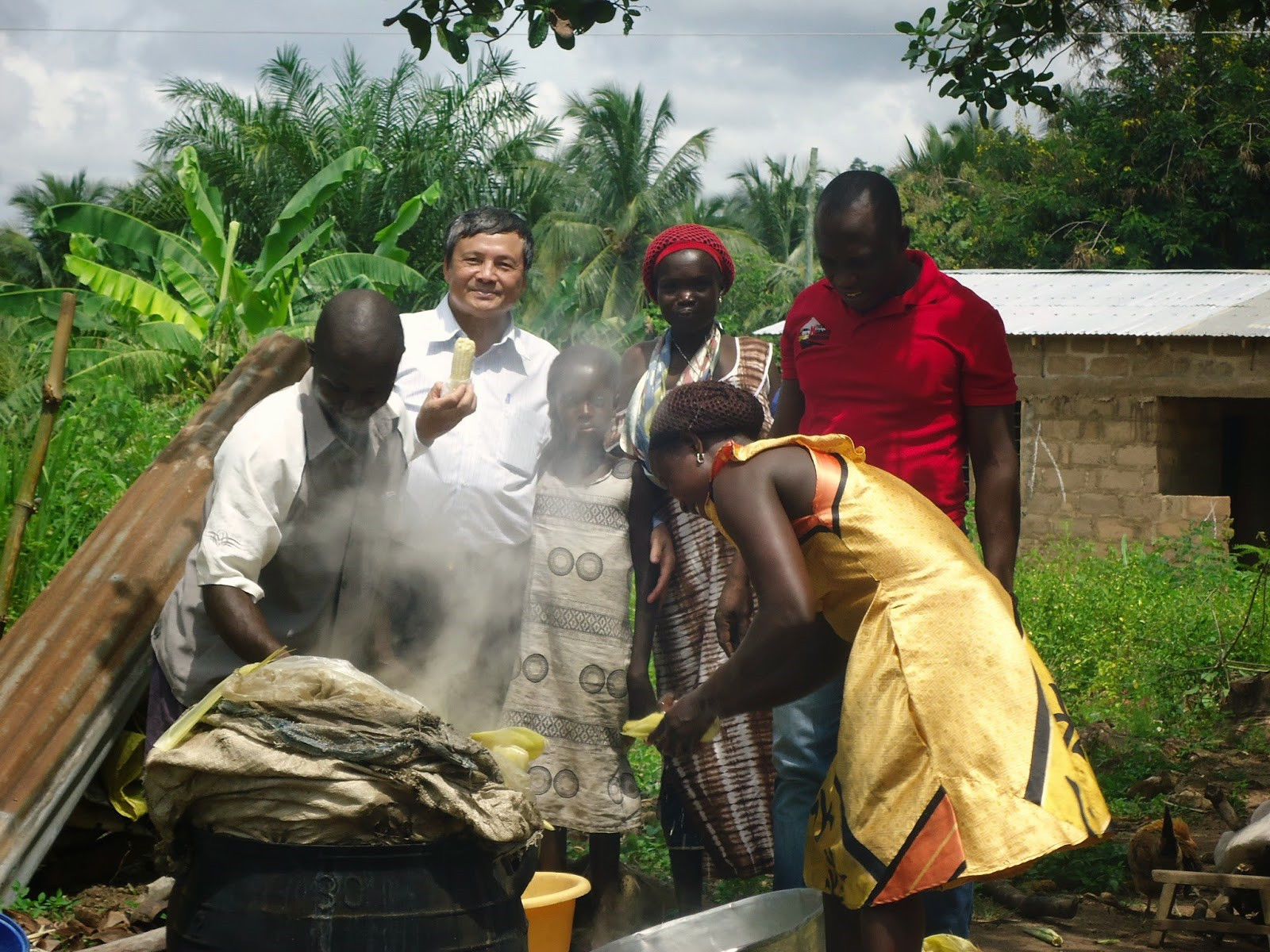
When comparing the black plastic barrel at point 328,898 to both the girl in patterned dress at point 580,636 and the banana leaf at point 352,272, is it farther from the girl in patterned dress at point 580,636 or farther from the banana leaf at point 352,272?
the banana leaf at point 352,272

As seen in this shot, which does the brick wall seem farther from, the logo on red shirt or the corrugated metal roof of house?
the logo on red shirt

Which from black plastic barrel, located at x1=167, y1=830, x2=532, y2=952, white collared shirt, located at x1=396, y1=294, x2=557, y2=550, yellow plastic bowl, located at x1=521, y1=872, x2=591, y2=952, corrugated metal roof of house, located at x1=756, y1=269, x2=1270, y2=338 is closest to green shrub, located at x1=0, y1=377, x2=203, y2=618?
white collared shirt, located at x1=396, y1=294, x2=557, y2=550

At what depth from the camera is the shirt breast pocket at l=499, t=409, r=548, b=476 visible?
13.0ft

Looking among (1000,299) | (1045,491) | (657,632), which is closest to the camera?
(657,632)

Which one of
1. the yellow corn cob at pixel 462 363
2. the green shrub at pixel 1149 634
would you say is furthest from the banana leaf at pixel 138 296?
the yellow corn cob at pixel 462 363

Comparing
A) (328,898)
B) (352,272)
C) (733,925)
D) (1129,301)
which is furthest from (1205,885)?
(352,272)

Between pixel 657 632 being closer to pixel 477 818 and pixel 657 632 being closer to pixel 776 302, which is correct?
pixel 477 818

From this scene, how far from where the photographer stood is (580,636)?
3.95 m

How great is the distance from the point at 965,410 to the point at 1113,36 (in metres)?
19.1

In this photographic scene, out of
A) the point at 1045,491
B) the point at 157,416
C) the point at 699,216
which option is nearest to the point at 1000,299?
the point at 1045,491

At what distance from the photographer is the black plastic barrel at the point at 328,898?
2.20 meters

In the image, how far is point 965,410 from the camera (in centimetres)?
330

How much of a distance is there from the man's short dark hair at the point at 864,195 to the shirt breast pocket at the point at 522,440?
1259 mm

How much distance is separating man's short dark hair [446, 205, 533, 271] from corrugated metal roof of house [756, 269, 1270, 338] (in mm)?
7428
